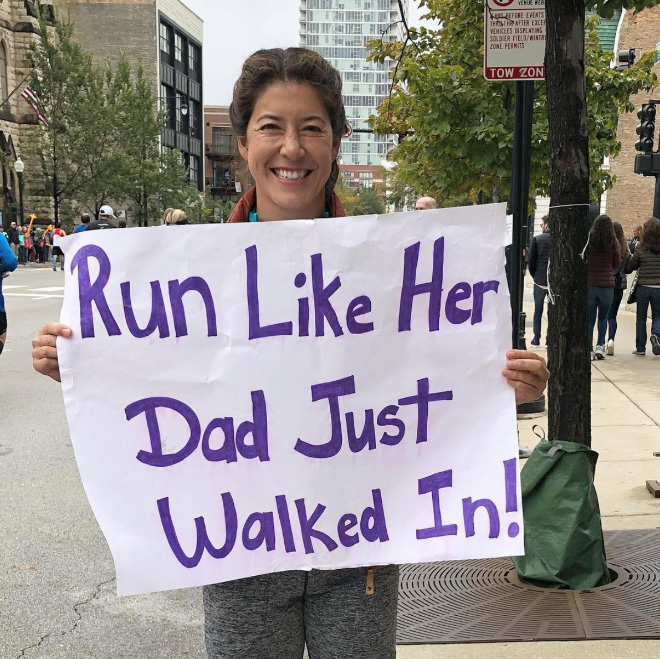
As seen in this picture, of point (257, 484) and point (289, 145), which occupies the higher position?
point (289, 145)

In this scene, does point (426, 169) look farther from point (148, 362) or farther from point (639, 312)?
point (148, 362)

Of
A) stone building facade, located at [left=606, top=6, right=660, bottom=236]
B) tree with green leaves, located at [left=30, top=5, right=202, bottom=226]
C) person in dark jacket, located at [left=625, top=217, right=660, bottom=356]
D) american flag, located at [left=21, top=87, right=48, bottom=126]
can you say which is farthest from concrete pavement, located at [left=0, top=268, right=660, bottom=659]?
tree with green leaves, located at [left=30, top=5, right=202, bottom=226]

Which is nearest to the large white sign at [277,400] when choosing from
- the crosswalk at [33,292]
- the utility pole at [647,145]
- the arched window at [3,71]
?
the utility pole at [647,145]

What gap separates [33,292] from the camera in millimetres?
20703

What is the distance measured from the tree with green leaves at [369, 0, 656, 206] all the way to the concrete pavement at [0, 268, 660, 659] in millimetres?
3013

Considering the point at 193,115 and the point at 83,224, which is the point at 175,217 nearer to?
the point at 83,224

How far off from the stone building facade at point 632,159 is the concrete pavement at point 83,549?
32607 millimetres

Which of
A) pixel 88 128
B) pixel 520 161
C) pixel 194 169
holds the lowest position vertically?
pixel 520 161

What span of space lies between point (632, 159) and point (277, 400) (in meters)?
40.7

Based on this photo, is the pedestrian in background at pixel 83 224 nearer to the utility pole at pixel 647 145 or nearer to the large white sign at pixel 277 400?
the large white sign at pixel 277 400

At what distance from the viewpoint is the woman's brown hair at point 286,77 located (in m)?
1.95

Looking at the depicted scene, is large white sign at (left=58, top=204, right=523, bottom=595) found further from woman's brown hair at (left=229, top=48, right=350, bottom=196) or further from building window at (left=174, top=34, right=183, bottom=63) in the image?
building window at (left=174, top=34, right=183, bottom=63)

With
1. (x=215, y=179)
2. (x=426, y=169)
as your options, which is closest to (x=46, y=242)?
(x=426, y=169)

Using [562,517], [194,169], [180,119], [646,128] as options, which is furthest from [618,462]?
[194,169]
